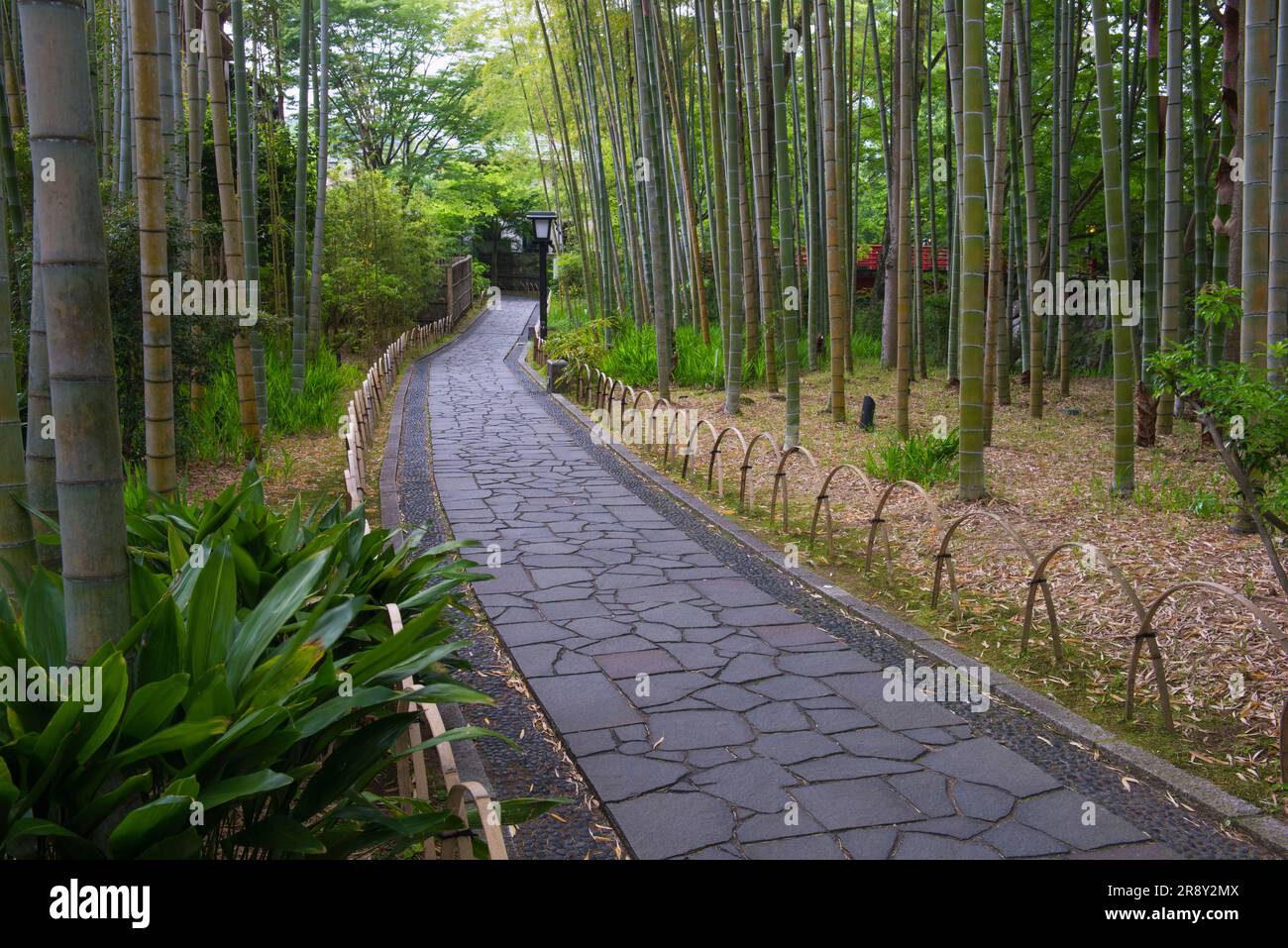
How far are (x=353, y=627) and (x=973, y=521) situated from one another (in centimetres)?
348

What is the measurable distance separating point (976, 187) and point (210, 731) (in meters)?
4.80

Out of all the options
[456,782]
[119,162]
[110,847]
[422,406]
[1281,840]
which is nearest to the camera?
[110,847]

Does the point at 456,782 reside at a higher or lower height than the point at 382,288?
lower

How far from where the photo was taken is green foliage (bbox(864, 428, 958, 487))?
6238mm

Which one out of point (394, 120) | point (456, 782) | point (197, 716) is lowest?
point (456, 782)

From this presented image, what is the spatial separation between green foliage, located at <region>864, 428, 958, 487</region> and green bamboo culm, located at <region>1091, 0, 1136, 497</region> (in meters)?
0.98

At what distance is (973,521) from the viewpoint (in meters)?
5.43

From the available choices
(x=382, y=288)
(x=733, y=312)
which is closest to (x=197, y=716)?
(x=733, y=312)

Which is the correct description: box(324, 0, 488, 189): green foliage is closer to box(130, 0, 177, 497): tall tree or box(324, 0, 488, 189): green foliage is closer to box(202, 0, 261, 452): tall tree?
box(202, 0, 261, 452): tall tree

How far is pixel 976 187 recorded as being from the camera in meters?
5.46

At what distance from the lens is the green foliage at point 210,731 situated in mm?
1902

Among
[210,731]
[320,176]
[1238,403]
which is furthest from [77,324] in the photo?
[320,176]

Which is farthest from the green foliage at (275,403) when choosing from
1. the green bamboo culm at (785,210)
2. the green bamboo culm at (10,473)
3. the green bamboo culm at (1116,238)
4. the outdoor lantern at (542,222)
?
the green bamboo culm at (1116,238)
